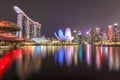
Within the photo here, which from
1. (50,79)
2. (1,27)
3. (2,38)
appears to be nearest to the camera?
(50,79)

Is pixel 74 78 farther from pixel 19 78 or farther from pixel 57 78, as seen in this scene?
pixel 19 78

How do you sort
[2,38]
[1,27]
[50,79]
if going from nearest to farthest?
1. [50,79]
2. [2,38]
3. [1,27]

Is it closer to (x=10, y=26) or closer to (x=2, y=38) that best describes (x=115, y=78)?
(x=2, y=38)

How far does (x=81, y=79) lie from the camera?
22406 mm

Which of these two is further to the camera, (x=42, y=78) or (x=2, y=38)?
(x=2, y=38)

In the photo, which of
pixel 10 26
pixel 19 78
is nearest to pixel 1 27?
pixel 10 26

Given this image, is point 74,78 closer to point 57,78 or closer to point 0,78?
point 57,78

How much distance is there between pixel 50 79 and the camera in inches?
862

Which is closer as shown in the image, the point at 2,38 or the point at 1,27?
the point at 2,38

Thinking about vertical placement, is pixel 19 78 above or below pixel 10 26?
below

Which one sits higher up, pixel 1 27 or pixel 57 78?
pixel 1 27

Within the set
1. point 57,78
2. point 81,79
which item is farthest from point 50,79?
point 81,79

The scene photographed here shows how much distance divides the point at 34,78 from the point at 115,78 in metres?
6.38

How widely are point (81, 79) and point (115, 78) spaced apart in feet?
9.22
